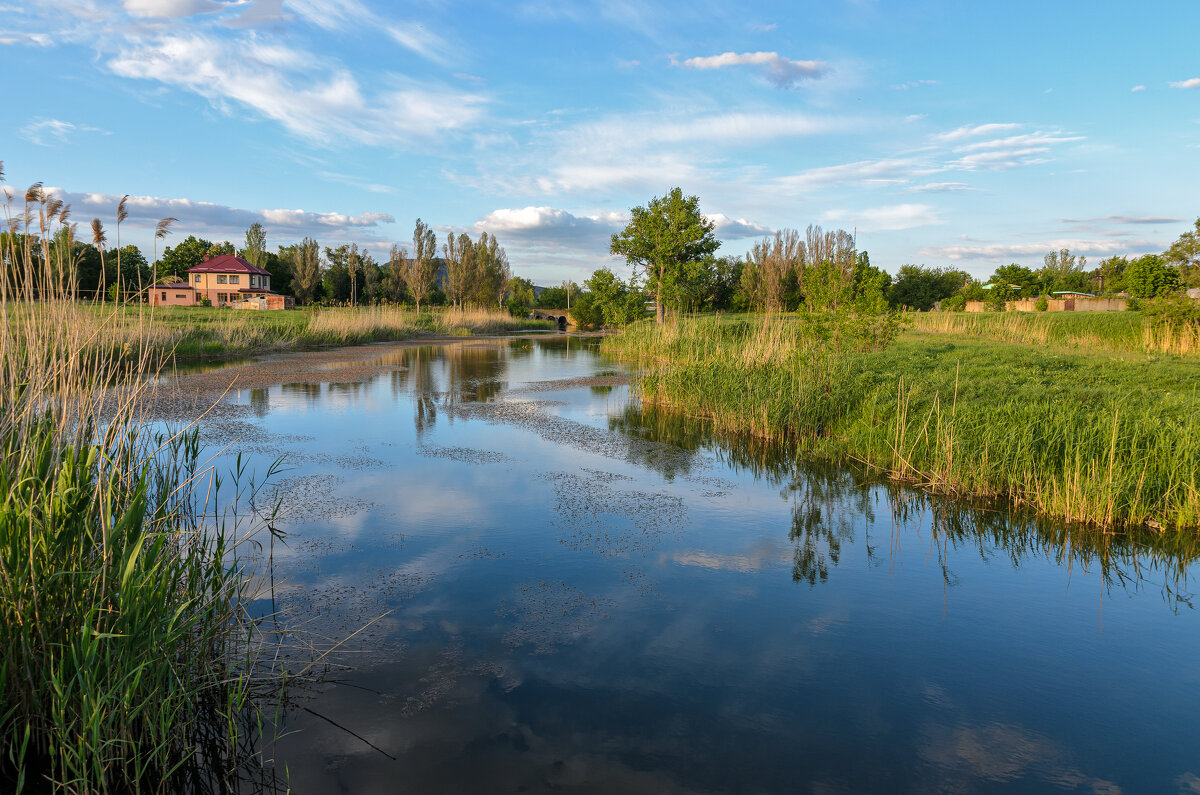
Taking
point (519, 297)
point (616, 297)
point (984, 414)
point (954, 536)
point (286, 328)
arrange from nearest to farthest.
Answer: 1. point (954, 536)
2. point (984, 414)
3. point (286, 328)
4. point (616, 297)
5. point (519, 297)

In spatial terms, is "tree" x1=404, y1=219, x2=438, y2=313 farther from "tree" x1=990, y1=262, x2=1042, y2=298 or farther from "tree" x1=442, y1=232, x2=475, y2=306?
"tree" x1=990, y1=262, x2=1042, y2=298

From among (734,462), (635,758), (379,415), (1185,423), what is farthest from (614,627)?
(379,415)

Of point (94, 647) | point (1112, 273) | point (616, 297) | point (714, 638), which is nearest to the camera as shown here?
point (94, 647)

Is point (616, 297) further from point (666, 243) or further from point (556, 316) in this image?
point (556, 316)

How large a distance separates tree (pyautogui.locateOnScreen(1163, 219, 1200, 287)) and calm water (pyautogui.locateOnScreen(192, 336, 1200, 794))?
56.5ft

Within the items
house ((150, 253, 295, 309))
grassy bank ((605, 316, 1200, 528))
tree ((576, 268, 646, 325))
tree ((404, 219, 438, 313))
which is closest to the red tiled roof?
house ((150, 253, 295, 309))

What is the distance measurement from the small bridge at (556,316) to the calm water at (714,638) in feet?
144

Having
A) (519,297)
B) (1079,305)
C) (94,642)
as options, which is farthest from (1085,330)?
(519,297)

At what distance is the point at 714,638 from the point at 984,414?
18.5ft

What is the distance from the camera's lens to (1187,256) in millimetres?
18891

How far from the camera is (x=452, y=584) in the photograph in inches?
194

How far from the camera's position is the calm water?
3.14m

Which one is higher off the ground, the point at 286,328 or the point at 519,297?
the point at 519,297

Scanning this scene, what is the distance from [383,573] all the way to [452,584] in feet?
1.86
